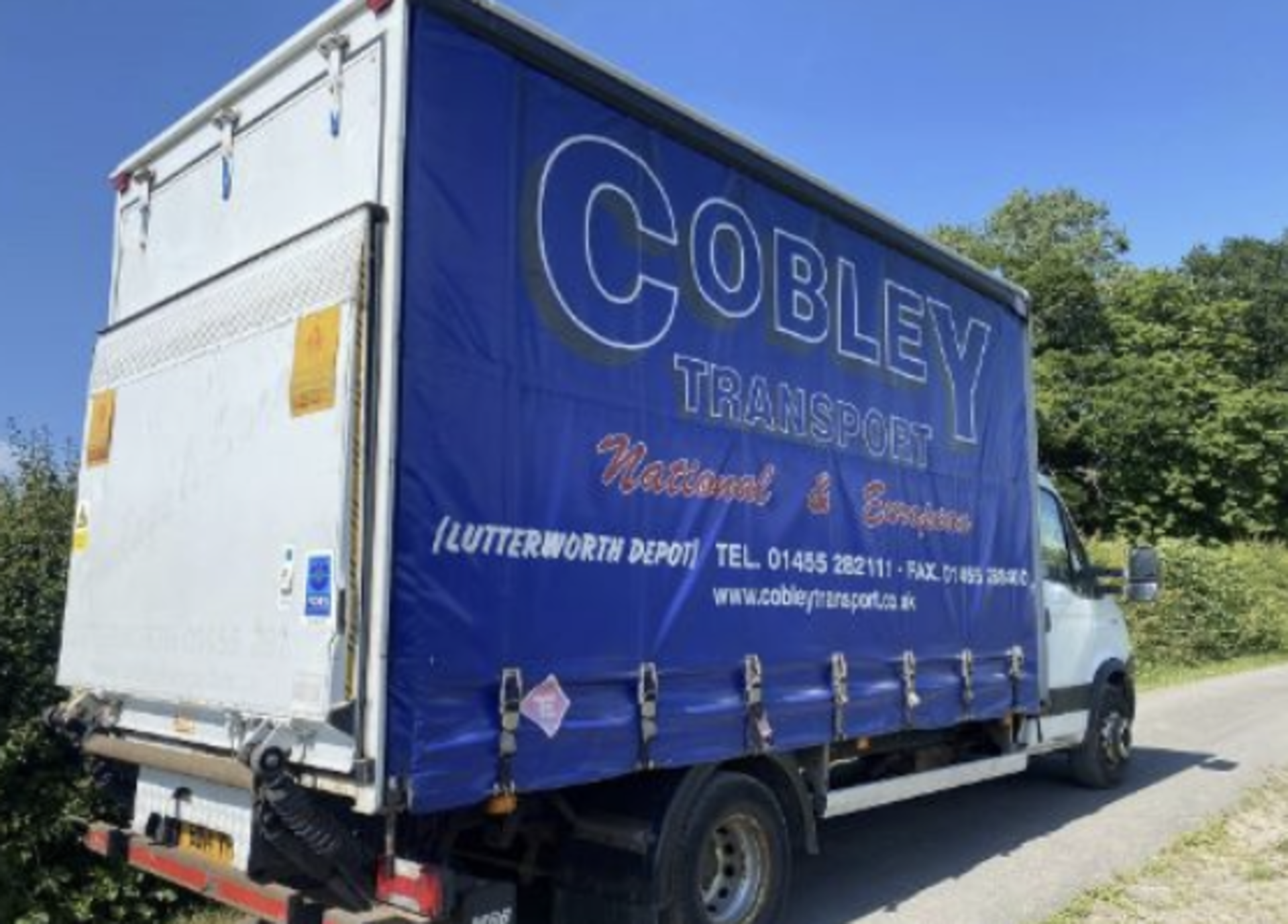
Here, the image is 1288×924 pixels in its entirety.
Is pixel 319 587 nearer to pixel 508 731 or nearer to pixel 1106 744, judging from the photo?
pixel 508 731

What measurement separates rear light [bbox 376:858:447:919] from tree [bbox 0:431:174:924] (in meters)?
2.28

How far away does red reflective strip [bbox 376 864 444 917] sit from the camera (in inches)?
168

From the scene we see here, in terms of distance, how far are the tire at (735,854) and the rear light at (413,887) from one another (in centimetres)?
125

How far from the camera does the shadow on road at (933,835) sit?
677cm

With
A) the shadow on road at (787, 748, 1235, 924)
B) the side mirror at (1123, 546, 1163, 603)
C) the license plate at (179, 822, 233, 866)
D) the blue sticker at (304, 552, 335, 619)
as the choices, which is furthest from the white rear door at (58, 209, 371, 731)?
the side mirror at (1123, 546, 1163, 603)

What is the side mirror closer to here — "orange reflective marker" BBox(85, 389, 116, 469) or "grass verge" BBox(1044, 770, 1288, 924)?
"grass verge" BBox(1044, 770, 1288, 924)

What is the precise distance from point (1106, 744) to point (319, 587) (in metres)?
7.38

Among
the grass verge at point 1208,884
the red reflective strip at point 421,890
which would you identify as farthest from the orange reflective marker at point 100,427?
the grass verge at point 1208,884

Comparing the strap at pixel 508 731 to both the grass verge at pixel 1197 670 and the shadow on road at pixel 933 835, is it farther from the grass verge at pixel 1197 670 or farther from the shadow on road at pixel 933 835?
the grass verge at pixel 1197 670

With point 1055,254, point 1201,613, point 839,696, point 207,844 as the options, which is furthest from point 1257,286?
point 207,844

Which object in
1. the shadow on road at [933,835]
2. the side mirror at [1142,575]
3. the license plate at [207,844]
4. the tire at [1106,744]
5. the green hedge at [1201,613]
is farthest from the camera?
the green hedge at [1201,613]

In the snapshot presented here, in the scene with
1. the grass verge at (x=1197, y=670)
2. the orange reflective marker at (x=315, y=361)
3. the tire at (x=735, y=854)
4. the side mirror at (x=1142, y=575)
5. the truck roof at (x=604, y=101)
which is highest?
the truck roof at (x=604, y=101)

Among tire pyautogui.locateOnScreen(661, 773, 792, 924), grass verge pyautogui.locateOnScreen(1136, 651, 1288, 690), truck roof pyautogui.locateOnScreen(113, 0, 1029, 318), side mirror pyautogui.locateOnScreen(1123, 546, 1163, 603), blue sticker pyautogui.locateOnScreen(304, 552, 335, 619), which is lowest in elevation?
tire pyautogui.locateOnScreen(661, 773, 792, 924)

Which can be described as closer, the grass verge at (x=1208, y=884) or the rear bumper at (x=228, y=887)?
the rear bumper at (x=228, y=887)
